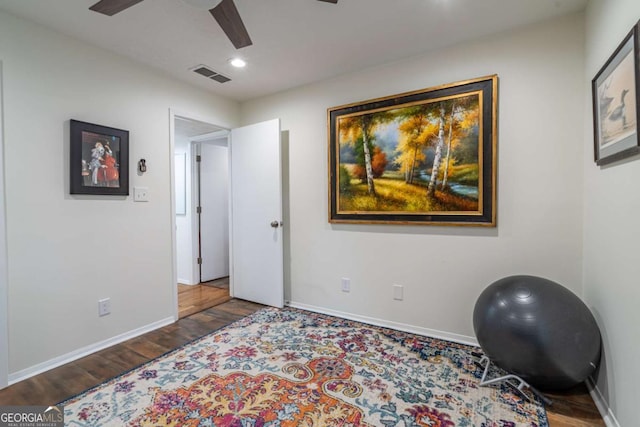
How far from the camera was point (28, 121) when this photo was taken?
1.96 metres

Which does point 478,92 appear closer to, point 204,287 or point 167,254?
point 167,254

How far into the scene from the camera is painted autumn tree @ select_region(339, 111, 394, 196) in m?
2.68

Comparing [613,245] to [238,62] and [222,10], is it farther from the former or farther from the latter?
[238,62]

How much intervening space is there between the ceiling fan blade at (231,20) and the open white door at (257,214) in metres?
1.28

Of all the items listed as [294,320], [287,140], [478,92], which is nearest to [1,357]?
[294,320]

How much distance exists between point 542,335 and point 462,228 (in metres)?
0.95

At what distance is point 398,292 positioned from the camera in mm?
2648

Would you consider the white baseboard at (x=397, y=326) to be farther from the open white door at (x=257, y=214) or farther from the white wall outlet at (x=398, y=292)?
the open white door at (x=257, y=214)

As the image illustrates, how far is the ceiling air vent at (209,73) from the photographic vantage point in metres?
2.69

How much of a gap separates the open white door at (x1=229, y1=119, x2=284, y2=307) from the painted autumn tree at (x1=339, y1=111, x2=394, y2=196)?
31.3 inches

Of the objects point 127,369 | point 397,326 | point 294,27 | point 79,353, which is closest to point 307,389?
point 397,326

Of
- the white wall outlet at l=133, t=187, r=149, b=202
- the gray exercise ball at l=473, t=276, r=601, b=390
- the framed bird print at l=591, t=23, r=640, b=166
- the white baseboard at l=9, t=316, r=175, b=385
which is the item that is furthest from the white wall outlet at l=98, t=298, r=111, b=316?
the framed bird print at l=591, t=23, r=640, b=166

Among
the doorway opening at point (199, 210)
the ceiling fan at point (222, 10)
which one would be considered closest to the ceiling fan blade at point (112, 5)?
the ceiling fan at point (222, 10)

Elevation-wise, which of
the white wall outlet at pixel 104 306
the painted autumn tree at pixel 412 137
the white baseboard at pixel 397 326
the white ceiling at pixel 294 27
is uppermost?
the white ceiling at pixel 294 27
